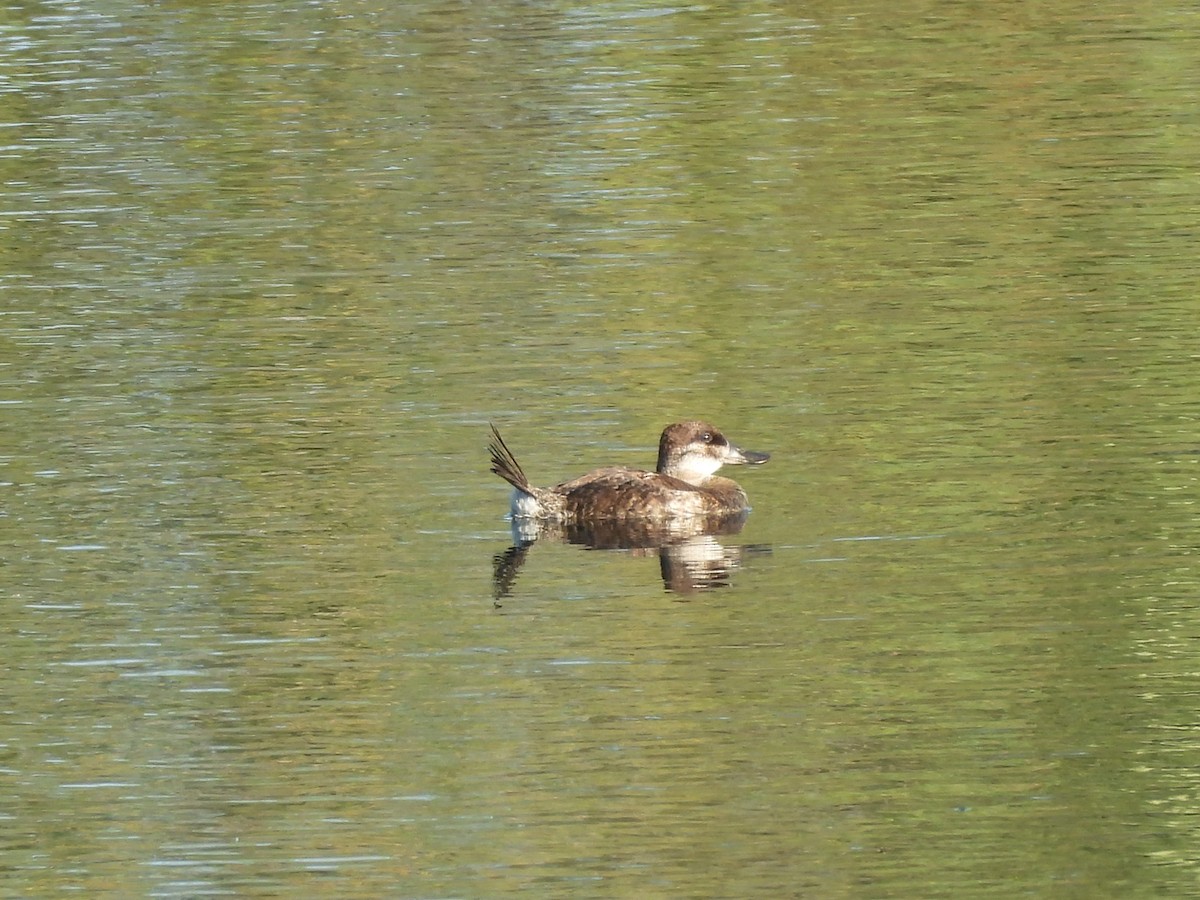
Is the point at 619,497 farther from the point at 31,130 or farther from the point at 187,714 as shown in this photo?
the point at 31,130

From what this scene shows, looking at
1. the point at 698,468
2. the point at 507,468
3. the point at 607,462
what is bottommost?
the point at 607,462

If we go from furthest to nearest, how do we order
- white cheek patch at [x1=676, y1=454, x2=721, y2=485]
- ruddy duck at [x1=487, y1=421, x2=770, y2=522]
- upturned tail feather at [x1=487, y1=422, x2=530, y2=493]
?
white cheek patch at [x1=676, y1=454, x2=721, y2=485] → ruddy duck at [x1=487, y1=421, x2=770, y2=522] → upturned tail feather at [x1=487, y1=422, x2=530, y2=493]

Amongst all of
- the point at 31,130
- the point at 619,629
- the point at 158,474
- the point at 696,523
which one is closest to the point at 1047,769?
the point at 619,629

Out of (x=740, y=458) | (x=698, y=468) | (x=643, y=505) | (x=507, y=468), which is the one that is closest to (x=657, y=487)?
(x=643, y=505)

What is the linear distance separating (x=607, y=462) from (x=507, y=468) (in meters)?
1.24

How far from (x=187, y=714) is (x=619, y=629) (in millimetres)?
2034

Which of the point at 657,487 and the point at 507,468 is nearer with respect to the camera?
the point at 507,468

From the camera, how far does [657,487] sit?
1430 cm

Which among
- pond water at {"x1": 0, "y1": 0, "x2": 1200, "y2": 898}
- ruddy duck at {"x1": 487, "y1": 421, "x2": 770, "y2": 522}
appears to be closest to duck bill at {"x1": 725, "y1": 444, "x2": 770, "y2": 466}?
ruddy duck at {"x1": 487, "y1": 421, "x2": 770, "y2": 522}

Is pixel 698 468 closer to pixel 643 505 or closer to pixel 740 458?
pixel 740 458

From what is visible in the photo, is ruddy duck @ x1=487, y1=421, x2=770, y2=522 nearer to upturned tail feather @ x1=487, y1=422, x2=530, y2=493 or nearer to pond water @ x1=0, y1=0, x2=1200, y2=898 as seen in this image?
upturned tail feather @ x1=487, y1=422, x2=530, y2=493

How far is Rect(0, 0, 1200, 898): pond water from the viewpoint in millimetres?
9820

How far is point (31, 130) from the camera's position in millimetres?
27609

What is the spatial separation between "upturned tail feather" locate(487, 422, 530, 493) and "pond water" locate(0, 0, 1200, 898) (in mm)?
266
